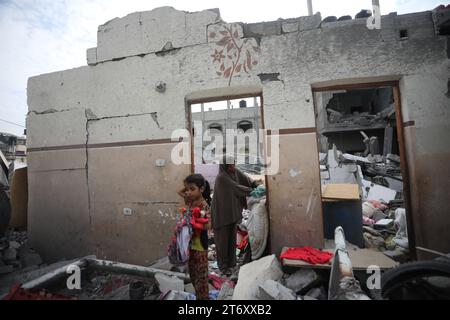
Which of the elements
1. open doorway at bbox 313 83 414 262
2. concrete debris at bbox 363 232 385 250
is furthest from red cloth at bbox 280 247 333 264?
concrete debris at bbox 363 232 385 250

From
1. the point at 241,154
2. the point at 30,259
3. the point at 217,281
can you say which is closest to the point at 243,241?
the point at 217,281

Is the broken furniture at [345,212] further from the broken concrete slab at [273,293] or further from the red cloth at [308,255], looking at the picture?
the broken concrete slab at [273,293]

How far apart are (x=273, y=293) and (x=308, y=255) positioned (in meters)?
1.03

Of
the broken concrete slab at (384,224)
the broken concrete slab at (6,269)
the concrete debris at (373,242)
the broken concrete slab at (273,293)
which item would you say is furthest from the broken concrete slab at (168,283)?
the broken concrete slab at (384,224)

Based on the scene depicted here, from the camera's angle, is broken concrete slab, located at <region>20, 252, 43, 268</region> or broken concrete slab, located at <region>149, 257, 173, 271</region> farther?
broken concrete slab, located at <region>20, 252, 43, 268</region>

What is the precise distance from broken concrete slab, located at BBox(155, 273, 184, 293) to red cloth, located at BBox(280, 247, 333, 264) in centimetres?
136

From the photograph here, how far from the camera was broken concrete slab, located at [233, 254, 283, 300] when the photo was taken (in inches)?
102

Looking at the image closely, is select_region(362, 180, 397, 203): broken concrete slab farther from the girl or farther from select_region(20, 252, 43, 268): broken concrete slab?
select_region(20, 252, 43, 268): broken concrete slab

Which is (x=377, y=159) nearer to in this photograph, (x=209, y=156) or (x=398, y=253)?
(x=398, y=253)

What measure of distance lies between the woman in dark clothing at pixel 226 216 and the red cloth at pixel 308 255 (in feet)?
3.20

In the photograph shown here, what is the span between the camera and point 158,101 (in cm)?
428

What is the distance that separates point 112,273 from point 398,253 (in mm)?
4269
